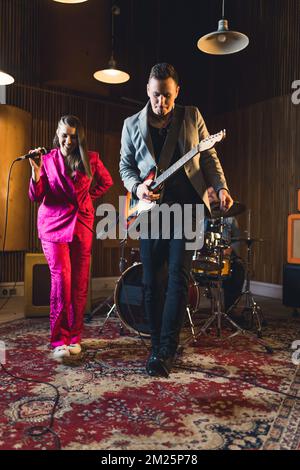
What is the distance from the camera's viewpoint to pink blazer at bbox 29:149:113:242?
2498 millimetres

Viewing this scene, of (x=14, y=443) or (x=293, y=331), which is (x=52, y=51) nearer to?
(x=293, y=331)

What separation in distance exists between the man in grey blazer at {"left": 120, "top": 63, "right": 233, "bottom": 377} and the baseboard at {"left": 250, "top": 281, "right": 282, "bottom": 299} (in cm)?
348

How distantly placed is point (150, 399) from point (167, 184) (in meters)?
1.04

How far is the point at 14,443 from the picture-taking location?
145 centimetres

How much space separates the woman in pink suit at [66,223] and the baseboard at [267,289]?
344 centimetres

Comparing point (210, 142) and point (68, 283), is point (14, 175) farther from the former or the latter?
point (210, 142)

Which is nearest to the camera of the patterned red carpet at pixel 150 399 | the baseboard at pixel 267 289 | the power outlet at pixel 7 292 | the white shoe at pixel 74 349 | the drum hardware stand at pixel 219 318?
the patterned red carpet at pixel 150 399

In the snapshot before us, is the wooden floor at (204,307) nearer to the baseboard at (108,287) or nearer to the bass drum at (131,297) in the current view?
the baseboard at (108,287)

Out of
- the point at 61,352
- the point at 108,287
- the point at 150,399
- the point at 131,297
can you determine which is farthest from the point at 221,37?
the point at 108,287

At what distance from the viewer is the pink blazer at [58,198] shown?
2498 mm

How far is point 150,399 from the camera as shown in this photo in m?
1.88

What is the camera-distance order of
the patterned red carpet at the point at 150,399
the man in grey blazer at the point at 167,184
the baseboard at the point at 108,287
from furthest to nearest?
1. the baseboard at the point at 108,287
2. the man in grey blazer at the point at 167,184
3. the patterned red carpet at the point at 150,399

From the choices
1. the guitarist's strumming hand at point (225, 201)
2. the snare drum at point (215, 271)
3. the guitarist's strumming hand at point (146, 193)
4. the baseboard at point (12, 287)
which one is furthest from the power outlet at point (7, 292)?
the guitarist's strumming hand at point (225, 201)
